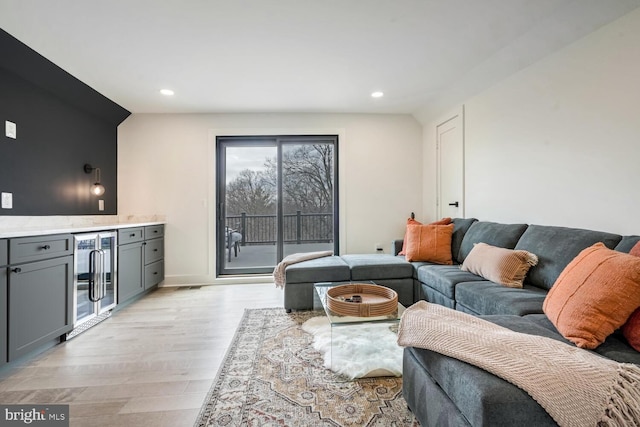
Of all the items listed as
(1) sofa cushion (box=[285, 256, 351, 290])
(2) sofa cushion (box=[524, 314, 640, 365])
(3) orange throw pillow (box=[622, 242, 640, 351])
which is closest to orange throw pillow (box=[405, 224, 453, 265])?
(1) sofa cushion (box=[285, 256, 351, 290])

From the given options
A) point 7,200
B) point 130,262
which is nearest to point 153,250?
point 130,262

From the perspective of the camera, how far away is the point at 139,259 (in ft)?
11.1

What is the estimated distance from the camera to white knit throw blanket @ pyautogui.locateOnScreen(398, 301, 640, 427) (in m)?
0.89

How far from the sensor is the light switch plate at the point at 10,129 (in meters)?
2.34

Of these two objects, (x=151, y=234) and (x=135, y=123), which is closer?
(x=151, y=234)

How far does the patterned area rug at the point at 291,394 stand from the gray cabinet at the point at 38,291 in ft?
4.48

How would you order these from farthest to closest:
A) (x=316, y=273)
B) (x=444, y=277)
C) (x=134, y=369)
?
(x=316, y=273)
(x=444, y=277)
(x=134, y=369)

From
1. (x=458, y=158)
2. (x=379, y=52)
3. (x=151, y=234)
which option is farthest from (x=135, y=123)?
(x=458, y=158)

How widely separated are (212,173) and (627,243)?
4.20 meters

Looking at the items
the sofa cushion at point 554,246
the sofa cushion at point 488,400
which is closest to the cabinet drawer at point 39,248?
the sofa cushion at point 488,400

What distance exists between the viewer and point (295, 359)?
2.00 metres

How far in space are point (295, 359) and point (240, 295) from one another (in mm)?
1770

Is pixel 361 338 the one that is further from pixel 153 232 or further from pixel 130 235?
pixel 153 232

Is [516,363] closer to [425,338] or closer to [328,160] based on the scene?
[425,338]
